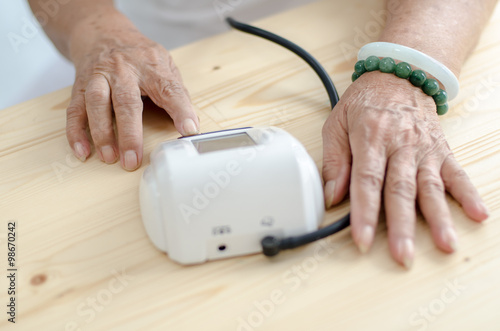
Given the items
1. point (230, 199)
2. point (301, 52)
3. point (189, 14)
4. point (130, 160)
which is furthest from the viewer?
point (189, 14)

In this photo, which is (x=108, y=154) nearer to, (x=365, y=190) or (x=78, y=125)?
(x=78, y=125)

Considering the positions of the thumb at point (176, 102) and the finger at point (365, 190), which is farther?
the thumb at point (176, 102)

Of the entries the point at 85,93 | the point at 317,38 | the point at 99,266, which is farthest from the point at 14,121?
the point at 317,38

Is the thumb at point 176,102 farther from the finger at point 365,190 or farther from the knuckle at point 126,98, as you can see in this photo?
the finger at point 365,190

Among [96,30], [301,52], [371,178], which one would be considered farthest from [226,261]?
[96,30]

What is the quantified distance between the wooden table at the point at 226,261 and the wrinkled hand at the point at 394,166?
0.06 feet

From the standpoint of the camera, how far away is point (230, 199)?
462 millimetres

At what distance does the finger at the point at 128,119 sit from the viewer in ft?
2.01

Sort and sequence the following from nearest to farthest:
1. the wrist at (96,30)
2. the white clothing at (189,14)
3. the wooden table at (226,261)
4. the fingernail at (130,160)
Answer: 1. the wooden table at (226,261)
2. the fingernail at (130,160)
3. the wrist at (96,30)
4. the white clothing at (189,14)

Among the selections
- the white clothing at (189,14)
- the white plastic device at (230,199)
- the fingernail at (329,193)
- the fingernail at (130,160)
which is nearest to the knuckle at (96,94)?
the fingernail at (130,160)

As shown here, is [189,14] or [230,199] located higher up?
[230,199]

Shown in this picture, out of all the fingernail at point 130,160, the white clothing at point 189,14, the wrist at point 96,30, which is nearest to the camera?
the fingernail at point 130,160

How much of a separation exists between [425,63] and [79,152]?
1.52 feet

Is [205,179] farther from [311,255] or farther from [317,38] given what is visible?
[317,38]
